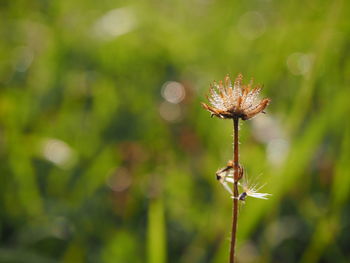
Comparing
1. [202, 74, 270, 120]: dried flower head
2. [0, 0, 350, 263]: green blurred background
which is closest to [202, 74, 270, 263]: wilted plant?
[202, 74, 270, 120]: dried flower head

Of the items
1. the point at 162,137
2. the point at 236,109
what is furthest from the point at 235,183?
the point at 162,137

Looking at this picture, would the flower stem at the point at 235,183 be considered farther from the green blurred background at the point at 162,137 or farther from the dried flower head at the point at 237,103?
the green blurred background at the point at 162,137

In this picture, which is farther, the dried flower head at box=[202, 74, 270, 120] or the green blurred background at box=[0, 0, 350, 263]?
the green blurred background at box=[0, 0, 350, 263]

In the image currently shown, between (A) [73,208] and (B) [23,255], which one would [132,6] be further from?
(B) [23,255]

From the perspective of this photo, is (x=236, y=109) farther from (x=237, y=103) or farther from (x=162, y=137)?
(x=162, y=137)

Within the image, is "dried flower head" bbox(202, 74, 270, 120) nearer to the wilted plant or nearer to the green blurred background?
the wilted plant

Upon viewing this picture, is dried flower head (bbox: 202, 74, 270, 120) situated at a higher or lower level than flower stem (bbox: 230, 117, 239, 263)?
higher

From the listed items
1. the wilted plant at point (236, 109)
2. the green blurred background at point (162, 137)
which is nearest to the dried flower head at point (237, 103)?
the wilted plant at point (236, 109)

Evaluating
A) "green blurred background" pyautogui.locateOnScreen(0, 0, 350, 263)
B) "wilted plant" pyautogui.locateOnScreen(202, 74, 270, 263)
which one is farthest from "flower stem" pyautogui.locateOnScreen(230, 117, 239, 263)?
"green blurred background" pyautogui.locateOnScreen(0, 0, 350, 263)
